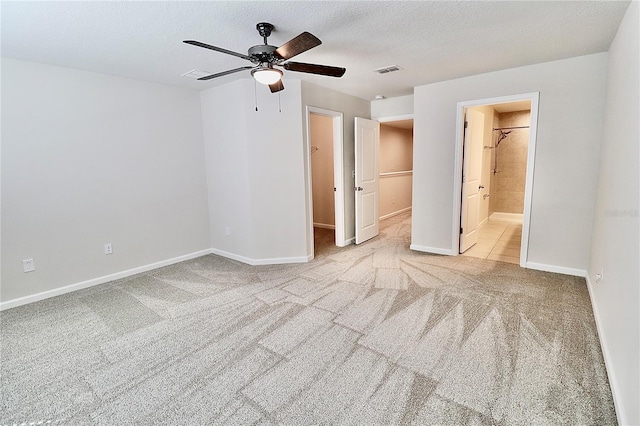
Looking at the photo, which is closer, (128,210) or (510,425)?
(510,425)

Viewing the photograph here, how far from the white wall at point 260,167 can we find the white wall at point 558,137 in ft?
6.69

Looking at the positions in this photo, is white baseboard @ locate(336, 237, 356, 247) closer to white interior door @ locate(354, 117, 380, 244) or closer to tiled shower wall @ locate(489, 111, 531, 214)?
white interior door @ locate(354, 117, 380, 244)

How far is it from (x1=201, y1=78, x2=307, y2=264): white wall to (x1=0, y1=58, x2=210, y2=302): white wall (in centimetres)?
50

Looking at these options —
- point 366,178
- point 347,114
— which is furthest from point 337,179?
point 347,114

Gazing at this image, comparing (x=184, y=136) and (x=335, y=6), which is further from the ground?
(x=335, y=6)

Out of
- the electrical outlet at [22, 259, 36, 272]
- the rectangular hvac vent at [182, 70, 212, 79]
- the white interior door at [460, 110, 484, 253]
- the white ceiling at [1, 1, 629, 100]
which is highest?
the rectangular hvac vent at [182, 70, 212, 79]

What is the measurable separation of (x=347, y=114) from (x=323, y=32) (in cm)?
228

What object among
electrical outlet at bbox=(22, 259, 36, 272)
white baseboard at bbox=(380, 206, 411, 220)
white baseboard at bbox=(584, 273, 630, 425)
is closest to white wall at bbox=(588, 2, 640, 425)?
white baseboard at bbox=(584, 273, 630, 425)

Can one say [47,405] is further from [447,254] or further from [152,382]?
[447,254]

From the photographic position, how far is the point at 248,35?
2.54 m

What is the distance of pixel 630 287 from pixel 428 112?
3191mm

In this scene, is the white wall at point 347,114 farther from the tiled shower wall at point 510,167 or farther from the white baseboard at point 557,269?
the tiled shower wall at point 510,167

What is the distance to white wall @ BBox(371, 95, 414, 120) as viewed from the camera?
16.3 feet

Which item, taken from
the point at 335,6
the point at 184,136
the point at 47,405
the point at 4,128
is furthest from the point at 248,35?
the point at 47,405
